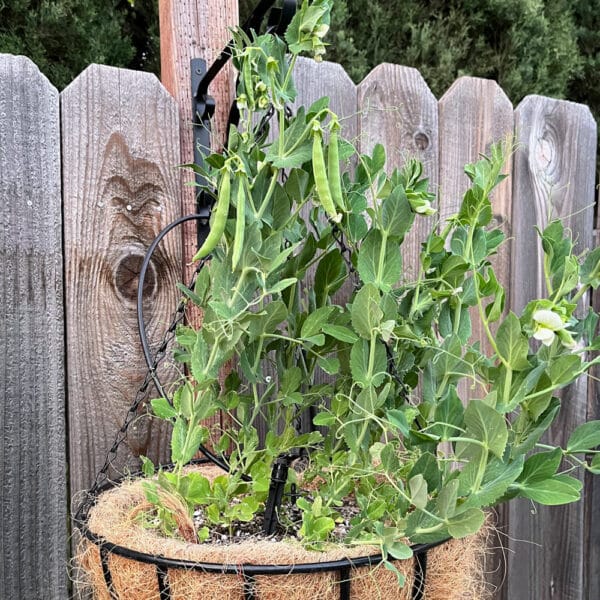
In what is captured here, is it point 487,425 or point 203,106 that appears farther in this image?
point 203,106

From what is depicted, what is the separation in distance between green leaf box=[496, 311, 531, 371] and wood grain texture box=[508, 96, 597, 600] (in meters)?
0.72

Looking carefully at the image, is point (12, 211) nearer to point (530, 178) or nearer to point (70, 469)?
point (70, 469)

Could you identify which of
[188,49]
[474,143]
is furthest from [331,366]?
[474,143]

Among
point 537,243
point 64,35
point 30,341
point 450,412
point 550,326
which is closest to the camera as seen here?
point 550,326

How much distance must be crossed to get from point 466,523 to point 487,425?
3.5 inches

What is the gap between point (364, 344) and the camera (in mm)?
654

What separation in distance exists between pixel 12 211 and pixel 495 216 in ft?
2.86

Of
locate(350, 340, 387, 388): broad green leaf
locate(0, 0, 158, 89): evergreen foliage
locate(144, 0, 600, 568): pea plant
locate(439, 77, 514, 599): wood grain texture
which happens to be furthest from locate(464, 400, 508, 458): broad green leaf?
locate(0, 0, 158, 89): evergreen foliage

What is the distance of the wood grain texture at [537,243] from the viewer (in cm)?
129

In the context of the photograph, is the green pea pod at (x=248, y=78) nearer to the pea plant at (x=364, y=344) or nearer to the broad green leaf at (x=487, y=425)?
the pea plant at (x=364, y=344)

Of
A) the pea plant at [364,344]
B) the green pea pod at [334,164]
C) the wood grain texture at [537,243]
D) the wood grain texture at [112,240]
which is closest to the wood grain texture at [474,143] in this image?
the wood grain texture at [537,243]

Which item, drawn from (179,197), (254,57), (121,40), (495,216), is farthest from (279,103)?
(121,40)

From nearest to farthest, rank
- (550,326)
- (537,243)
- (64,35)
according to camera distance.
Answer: (550,326), (537,243), (64,35)

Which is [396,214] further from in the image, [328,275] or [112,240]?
[112,240]
